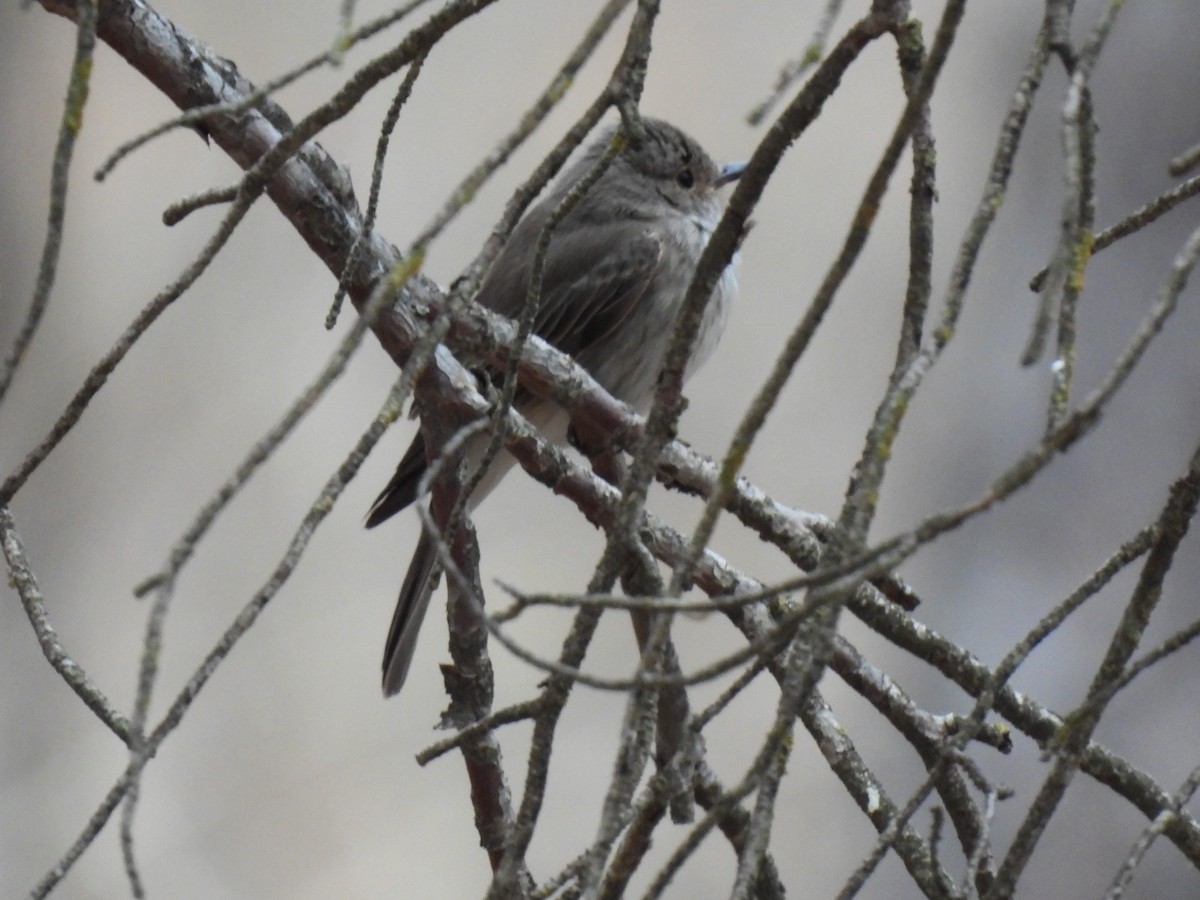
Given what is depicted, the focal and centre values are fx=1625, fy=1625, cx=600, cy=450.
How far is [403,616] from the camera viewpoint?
360 centimetres

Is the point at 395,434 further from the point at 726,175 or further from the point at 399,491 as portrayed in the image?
the point at 399,491

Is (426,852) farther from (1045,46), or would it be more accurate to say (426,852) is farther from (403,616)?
(1045,46)

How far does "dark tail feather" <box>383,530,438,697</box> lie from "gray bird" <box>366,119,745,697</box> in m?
0.33

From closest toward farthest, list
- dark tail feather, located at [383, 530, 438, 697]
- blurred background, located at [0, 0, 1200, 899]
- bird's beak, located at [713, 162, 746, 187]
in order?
1. dark tail feather, located at [383, 530, 438, 697]
2. bird's beak, located at [713, 162, 746, 187]
3. blurred background, located at [0, 0, 1200, 899]

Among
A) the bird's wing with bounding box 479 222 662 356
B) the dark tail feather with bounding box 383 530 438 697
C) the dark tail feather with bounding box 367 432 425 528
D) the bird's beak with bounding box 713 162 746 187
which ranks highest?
the bird's beak with bounding box 713 162 746 187

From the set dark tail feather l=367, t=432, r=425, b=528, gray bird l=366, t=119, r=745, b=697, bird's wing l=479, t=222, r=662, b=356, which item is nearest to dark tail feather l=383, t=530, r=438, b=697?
dark tail feather l=367, t=432, r=425, b=528

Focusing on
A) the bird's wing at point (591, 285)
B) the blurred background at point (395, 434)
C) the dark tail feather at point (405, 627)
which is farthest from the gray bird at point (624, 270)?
the blurred background at point (395, 434)

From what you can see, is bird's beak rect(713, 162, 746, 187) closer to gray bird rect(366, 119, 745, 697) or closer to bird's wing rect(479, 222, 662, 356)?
gray bird rect(366, 119, 745, 697)

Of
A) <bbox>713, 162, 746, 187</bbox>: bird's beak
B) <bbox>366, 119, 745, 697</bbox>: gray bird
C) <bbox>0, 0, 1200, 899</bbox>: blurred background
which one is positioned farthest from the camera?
<bbox>0, 0, 1200, 899</bbox>: blurred background

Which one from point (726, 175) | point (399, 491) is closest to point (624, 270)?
point (726, 175)

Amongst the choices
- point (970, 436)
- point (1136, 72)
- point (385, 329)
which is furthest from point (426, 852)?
point (385, 329)

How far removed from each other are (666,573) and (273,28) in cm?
433

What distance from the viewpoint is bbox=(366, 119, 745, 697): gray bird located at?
13.7ft

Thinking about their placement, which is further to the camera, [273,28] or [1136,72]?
[273,28]
